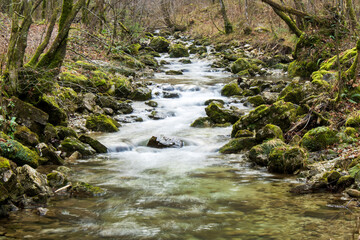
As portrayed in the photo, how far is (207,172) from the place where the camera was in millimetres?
7207

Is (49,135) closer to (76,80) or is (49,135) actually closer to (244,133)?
(76,80)

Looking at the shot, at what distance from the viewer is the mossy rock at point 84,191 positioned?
Result: 17.9 ft

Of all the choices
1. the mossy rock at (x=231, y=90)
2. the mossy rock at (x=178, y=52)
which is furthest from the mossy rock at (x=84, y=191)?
the mossy rock at (x=178, y=52)

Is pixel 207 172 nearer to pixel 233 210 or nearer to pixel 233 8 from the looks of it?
pixel 233 210

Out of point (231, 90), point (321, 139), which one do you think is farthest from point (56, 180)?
point (231, 90)

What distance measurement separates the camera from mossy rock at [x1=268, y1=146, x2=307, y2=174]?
6.64 meters

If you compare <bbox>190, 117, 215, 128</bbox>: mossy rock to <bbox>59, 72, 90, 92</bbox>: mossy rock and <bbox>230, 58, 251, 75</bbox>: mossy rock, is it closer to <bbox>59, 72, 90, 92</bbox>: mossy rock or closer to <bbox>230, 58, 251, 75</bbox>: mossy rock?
<bbox>59, 72, 90, 92</bbox>: mossy rock

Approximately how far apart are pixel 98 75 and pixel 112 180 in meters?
8.36

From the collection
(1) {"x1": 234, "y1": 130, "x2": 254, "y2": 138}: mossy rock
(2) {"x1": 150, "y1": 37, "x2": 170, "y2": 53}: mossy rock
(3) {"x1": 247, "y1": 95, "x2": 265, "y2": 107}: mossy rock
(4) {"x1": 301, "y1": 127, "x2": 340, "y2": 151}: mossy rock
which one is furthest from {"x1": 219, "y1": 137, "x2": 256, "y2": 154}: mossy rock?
(2) {"x1": 150, "y1": 37, "x2": 170, "y2": 53}: mossy rock

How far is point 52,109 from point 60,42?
1953 millimetres

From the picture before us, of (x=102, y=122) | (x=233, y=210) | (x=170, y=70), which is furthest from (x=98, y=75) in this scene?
(x=233, y=210)

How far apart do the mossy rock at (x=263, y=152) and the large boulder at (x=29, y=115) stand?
17.0 ft

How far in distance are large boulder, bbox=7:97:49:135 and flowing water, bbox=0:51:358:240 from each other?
1.48 metres

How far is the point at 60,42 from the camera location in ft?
27.0
